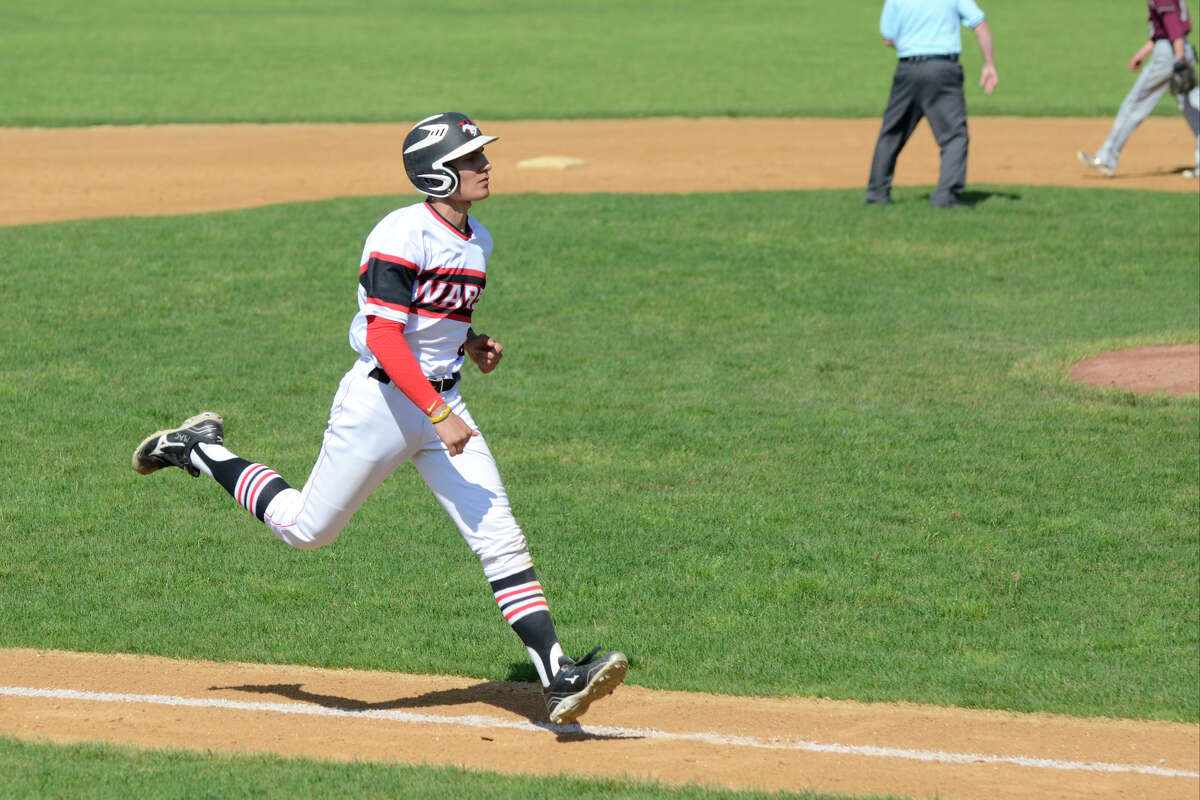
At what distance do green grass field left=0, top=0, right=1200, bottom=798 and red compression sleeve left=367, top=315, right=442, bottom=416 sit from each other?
1334 millimetres

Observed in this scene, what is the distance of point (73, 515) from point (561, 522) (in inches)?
108

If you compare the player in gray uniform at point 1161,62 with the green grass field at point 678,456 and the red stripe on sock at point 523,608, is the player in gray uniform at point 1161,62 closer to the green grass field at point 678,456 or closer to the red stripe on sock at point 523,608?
the green grass field at point 678,456

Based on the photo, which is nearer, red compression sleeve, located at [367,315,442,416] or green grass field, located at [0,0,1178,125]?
red compression sleeve, located at [367,315,442,416]

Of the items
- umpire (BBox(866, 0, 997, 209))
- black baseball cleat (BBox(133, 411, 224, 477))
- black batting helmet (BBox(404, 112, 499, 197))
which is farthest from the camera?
umpire (BBox(866, 0, 997, 209))

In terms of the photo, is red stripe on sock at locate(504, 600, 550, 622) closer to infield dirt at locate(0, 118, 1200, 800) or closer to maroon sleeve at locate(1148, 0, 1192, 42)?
infield dirt at locate(0, 118, 1200, 800)

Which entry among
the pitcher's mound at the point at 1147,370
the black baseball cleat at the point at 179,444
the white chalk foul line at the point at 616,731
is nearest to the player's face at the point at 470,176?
the black baseball cleat at the point at 179,444

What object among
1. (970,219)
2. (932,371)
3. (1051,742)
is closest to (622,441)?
(932,371)

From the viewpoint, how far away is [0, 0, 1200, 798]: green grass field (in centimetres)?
725

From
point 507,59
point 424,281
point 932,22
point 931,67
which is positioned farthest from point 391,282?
point 507,59

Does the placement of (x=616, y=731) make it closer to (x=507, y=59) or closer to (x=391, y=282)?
(x=391, y=282)

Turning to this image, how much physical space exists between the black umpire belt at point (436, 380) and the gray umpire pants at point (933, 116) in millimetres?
10940

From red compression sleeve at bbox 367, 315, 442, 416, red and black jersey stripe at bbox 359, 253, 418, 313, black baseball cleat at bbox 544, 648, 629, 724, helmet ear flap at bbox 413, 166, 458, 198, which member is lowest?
black baseball cleat at bbox 544, 648, 629, 724

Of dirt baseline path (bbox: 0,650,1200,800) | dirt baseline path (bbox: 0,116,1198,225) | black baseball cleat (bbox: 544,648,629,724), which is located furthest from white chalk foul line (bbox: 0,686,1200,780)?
dirt baseline path (bbox: 0,116,1198,225)

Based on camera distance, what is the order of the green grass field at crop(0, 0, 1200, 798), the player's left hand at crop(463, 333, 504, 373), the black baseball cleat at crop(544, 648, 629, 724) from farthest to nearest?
the green grass field at crop(0, 0, 1200, 798)
the player's left hand at crop(463, 333, 504, 373)
the black baseball cleat at crop(544, 648, 629, 724)
